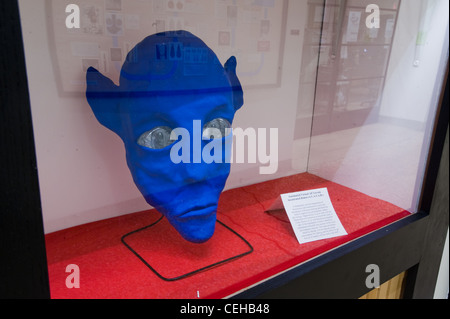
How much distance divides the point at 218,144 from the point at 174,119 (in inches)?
5.2

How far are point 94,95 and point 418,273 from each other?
122cm

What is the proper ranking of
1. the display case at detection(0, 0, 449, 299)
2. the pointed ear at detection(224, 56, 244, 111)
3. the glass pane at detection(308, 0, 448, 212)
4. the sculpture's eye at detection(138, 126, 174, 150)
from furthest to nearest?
the glass pane at detection(308, 0, 448, 212)
the pointed ear at detection(224, 56, 244, 111)
the sculpture's eye at detection(138, 126, 174, 150)
the display case at detection(0, 0, 449, 299)

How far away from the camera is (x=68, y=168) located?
817 mm

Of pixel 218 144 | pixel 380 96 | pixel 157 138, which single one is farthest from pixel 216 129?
pixel 380 96

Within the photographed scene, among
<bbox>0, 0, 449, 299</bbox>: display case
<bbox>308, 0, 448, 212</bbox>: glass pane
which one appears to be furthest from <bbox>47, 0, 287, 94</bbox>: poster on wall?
<bbox>308, 0, 448, 212</bbox>: glass pane

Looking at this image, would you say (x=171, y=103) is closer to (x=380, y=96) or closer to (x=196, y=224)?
(x=196, y=224)

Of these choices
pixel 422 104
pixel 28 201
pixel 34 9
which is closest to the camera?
pixel 28 201

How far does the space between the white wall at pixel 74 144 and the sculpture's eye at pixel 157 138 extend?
13 centimetres

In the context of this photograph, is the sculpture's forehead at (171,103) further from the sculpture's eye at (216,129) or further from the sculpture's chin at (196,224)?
the sculpture's chin at (196,224)

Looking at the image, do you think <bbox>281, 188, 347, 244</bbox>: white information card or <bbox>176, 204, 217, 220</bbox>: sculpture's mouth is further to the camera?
<bbox>281, 188, 347, 244</bbox>: white information card

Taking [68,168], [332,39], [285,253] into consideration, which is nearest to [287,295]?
[285,253]

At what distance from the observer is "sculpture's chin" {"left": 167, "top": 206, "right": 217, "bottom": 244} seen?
823 mm

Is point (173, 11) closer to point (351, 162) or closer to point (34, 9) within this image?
point (34, 9)

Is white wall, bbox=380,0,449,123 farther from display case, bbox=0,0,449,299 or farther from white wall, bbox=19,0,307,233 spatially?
white wall, bbox=19,0,307,233
